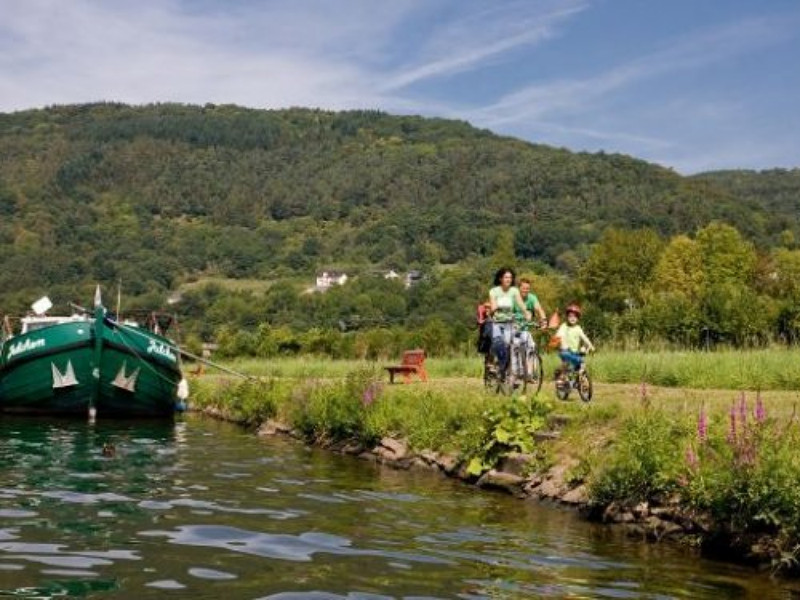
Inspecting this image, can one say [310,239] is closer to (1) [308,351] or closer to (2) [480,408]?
(1) [308,351]

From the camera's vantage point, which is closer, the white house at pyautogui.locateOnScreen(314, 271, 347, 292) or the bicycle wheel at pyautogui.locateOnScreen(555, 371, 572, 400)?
the bicycle wheel at pyautogui.locateOnScreen(555, 371, 572, 400)

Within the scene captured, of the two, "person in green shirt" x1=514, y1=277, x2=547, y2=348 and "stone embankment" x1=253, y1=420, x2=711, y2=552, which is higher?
"person in green shirt" x1=514, y1=277, x2=547, y2=348

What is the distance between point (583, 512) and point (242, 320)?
10491cm

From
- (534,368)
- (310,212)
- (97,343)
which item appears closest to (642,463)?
(534,368)

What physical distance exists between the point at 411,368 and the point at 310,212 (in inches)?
6267

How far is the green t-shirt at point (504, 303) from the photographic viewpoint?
15.2 m

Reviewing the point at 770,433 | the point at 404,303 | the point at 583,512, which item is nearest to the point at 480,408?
the point at 583,512

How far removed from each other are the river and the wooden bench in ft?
29.3

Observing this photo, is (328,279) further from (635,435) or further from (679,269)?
(635,435)

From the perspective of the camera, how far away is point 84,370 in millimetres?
23844

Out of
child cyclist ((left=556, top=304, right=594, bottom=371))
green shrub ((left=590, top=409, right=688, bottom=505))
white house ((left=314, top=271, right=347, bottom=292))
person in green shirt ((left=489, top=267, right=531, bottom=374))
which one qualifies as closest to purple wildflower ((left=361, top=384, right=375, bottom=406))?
person in green shirt ((left=489, top=267, right=531, bottom=374))

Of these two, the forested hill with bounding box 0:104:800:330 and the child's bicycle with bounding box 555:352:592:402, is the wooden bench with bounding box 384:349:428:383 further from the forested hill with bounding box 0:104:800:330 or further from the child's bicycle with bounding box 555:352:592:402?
the forested hill with bounding box 0:104:800:330

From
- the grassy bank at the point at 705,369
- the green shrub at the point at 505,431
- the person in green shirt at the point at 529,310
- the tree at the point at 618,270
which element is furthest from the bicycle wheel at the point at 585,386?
the tree at the point at 618,270

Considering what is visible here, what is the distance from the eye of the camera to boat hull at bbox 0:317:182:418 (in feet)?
78.1
